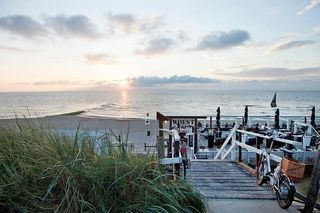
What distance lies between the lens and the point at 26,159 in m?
2.51

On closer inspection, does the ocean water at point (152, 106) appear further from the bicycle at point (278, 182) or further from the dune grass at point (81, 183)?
the bicycle at point (278, 182)

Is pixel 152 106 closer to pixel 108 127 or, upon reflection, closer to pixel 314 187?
pixel 108 127

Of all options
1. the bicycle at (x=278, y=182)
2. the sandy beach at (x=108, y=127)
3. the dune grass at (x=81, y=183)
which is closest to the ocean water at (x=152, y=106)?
the sandy beach at (x=108, y=127)

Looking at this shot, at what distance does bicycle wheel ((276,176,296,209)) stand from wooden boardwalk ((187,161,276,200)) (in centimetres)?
36

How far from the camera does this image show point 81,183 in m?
2.24

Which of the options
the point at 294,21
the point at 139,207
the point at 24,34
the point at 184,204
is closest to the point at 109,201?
the point at 139,207

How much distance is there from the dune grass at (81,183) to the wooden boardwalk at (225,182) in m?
0.73

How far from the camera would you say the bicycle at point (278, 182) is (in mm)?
3572

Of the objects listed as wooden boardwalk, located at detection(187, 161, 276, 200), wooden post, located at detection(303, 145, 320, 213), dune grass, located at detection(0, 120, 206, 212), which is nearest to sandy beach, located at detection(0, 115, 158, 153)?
dune grass, located at detection(0, 120, 206, 212)

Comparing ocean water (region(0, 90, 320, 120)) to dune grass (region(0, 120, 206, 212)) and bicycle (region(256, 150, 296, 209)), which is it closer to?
dune grass (region(0, 120, 206, 212))

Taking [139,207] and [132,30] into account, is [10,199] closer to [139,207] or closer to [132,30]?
[139,207]

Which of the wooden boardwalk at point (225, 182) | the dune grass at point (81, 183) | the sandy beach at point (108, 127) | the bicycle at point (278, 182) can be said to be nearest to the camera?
the dune grass at point (81, 183)

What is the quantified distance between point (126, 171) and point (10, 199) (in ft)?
2.98

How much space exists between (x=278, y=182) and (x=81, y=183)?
2.96 meters
